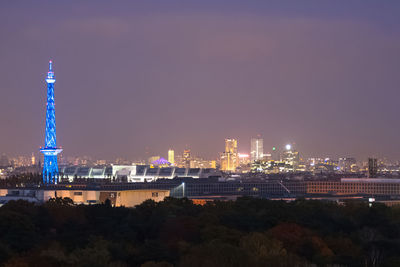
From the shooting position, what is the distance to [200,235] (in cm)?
6400

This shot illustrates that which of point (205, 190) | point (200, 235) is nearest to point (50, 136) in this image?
point (205, 190)

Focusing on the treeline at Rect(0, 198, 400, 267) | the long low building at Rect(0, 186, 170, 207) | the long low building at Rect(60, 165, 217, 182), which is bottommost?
the treeline at Rect(0, 198, 400, 267)

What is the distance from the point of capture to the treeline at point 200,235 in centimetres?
5234

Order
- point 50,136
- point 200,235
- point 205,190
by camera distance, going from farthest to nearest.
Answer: point 50,136 < point 205,190 < point 200,235

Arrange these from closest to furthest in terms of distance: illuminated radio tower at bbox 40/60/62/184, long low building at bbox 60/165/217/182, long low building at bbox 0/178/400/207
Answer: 1. long low building at bbox 0/178/400/207
2. illuminated radio tower at bbox 40/60/62/184
3. long low building at bbox 60/165/217/182

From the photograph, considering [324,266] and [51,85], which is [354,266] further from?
[51,85]

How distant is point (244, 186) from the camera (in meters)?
138

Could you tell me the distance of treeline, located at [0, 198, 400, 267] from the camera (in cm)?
5234

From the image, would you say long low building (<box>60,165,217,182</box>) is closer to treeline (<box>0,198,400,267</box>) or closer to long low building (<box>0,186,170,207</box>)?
long low building (<box>0,186,170,207</box>)

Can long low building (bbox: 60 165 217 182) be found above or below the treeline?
above

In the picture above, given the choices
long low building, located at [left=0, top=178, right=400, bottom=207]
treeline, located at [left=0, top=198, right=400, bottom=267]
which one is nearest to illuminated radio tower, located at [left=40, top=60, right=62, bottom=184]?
long low building, located at [left=0, top=178, right=400, bottom=207]

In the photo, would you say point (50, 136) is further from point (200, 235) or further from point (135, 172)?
point (200, 235)

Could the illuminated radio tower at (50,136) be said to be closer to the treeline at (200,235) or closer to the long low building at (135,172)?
the long low building at (135,172)

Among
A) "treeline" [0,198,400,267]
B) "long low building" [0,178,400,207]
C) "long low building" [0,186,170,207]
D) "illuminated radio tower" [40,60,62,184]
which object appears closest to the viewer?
"treeline" [0,198,400,267]
